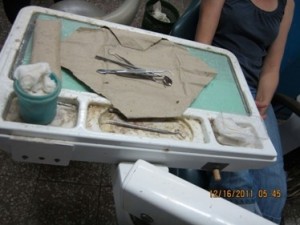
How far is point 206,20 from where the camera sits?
0.99m

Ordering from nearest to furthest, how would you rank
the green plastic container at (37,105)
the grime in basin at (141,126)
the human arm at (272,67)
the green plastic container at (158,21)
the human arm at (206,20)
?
the green plastic container at (37,105), the grime in basin at (141,126), the human arm at (206,20), the human arm at (272,67), the green plastic container at (158,21)

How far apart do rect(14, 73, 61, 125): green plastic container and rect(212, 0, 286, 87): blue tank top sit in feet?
2.61

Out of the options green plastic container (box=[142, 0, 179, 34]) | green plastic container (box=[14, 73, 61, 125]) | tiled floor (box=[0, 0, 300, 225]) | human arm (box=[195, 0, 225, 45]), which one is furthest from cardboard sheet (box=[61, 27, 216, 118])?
green plastic container (box=[142, 0, 179, 34])

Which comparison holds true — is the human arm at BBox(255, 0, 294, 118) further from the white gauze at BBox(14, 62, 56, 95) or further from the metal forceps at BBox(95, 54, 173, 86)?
the white gauze at BBox(14, 62, 56, 95)

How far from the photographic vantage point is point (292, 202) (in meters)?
1.54

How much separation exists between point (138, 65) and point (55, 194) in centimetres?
84

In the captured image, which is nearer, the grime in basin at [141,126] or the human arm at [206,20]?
the grime in basin at [141,126]

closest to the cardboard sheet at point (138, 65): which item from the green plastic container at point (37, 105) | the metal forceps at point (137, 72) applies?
the metal forceps at point (137, 72)

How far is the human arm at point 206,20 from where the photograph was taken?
996mm

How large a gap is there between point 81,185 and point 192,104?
85 cm

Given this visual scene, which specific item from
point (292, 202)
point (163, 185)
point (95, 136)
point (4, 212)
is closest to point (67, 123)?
point (95, 136)

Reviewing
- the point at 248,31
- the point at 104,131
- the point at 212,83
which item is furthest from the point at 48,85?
the point at 248,31

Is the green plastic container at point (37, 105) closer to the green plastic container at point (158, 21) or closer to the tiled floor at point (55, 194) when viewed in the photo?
the tiled floor at point (55, 194)

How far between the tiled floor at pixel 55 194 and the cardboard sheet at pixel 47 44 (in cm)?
82
